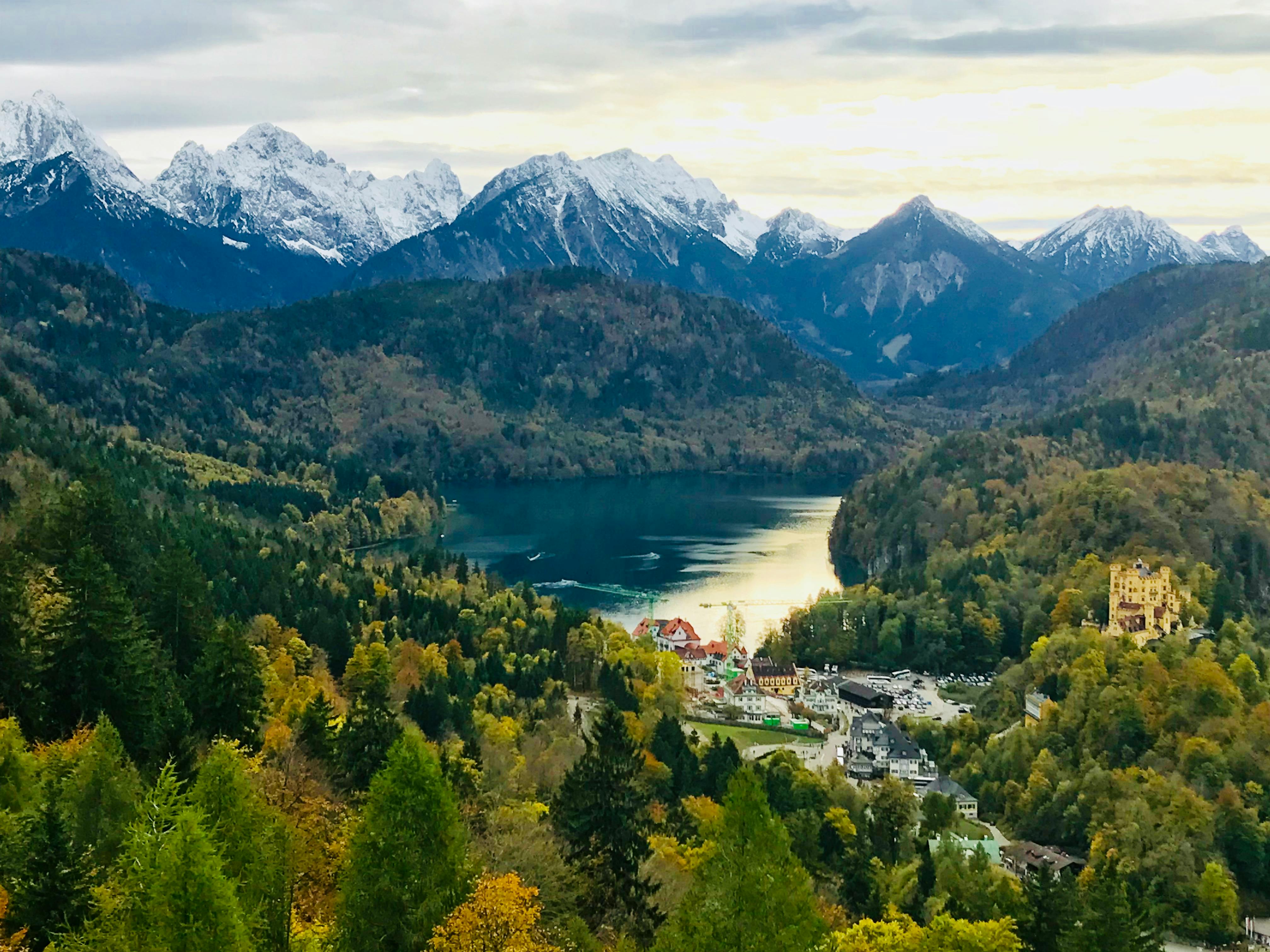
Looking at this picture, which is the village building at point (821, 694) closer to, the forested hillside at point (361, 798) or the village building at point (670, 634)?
the village building at point (670, 634)

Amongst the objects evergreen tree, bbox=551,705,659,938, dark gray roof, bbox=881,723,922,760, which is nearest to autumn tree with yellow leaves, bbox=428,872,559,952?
evergreen tree, bbox=551,705,659,938

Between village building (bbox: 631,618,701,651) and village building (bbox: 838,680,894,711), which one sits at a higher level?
village building (bbox: 631,618,701,651)

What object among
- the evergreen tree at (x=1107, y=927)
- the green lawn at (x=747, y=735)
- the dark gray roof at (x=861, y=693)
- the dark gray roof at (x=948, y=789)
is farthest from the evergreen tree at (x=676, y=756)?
the dark gray roof at (x=861, y=693)

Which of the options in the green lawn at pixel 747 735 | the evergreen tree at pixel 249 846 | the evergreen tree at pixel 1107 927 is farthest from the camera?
the green lawn at pixel 747 735

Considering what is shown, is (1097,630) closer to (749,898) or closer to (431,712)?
(431,712)

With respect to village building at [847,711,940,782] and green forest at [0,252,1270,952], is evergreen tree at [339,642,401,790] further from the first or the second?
village building at [847,711,940,782]

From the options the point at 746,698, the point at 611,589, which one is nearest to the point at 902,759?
the point at 746,698
